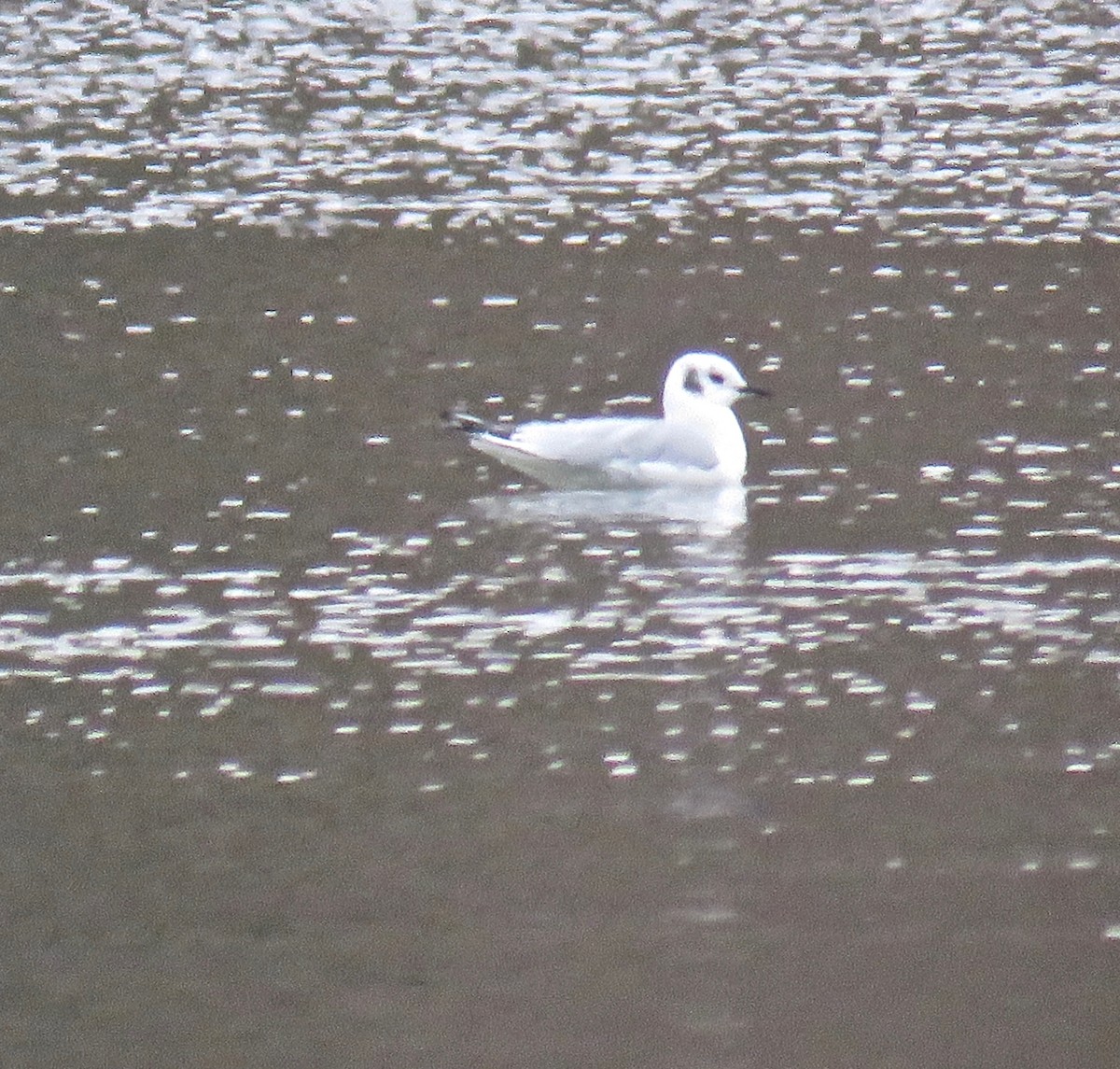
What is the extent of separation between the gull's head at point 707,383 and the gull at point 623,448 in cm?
24

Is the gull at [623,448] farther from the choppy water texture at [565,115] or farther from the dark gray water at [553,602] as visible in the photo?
the choppy water texture at [565,115]

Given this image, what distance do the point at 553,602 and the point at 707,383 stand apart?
12.6 feet

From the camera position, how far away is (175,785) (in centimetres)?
1150

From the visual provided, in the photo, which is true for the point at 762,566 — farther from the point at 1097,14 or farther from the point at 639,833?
the point at 1097,14

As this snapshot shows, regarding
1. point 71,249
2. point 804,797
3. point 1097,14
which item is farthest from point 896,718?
point 1097,14

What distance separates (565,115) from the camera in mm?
28359

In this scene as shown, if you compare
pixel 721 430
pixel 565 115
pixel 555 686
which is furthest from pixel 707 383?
pixel 565 115

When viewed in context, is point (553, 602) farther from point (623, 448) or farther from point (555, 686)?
point (623, 448)

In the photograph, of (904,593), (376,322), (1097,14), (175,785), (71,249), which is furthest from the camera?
(1097,14)

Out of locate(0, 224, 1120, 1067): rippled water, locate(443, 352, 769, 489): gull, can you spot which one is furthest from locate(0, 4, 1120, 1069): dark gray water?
locate(443, 352, 769, 489): gull

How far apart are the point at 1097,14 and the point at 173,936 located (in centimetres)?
2479

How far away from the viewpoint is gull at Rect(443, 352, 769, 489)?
16891 millimetres

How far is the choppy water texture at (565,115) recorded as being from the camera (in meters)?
24.6

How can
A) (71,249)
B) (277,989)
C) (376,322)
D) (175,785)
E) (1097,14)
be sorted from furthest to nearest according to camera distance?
(1097,14) < (71,249) < (376,322) < (175,785) < (277,989)
